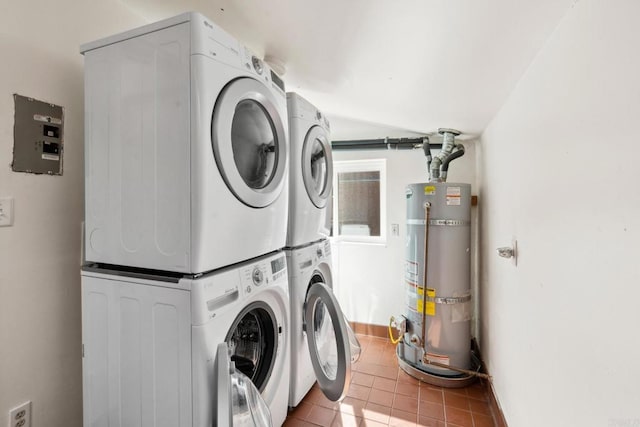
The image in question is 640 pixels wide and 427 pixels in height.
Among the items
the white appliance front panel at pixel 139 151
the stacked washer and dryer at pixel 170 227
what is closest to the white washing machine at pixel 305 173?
the stacked washer and dryer at pixel 170 227

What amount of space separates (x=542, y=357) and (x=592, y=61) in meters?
1.03

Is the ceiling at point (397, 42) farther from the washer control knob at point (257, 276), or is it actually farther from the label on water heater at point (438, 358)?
the label on water heater at point (438, 358)

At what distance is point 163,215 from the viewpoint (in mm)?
901

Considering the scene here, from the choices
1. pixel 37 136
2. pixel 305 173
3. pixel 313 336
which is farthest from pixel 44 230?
pixel 313 336

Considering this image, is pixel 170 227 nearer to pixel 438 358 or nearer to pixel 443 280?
pixel 443 280

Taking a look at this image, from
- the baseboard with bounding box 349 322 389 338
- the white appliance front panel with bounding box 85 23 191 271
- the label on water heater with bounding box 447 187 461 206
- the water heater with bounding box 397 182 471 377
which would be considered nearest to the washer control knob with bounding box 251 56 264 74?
the white appliance front panel with bounding box 85 23 191 271

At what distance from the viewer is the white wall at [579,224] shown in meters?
0.64

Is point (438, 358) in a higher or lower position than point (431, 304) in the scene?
lower

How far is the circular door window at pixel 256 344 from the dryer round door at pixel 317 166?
0.72 meters

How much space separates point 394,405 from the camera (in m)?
1.81

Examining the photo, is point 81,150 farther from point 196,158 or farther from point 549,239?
point 549,239

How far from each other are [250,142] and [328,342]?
1325 millimetres

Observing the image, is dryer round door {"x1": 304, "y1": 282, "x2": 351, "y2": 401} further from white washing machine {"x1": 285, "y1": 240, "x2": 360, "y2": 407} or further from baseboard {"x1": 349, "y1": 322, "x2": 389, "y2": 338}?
baseboard {"x1": 349, "y1": 322, "x2": 389, "y2": 338}

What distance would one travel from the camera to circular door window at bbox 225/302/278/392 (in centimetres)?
123
